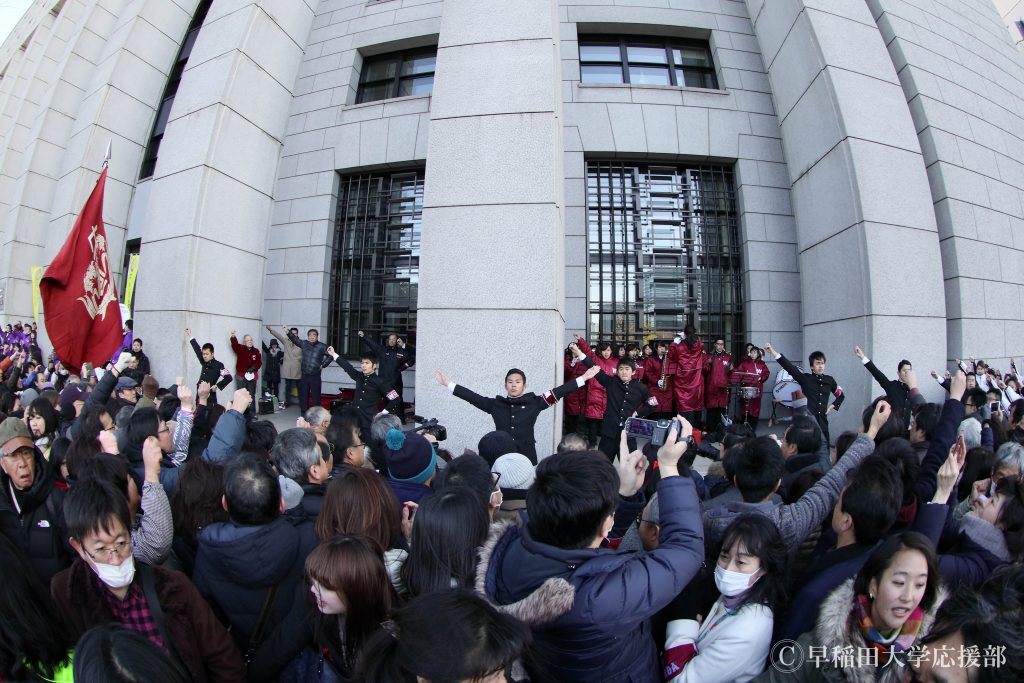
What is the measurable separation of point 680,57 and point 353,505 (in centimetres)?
1102

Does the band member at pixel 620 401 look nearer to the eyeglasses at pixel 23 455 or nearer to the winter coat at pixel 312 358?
the eyeglasses at pixel 23 455

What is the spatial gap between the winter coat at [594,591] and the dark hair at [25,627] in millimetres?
1324

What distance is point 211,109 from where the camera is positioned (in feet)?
25.4

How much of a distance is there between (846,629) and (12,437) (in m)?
3.91

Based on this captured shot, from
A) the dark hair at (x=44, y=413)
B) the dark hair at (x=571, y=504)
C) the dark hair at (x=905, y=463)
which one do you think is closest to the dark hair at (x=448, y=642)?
the dark hair at (x=571, y=504)

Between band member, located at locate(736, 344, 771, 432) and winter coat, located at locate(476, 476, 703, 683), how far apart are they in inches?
272

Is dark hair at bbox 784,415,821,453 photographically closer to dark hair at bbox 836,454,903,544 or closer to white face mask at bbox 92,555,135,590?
dark hair at bbox 836,454,903,544

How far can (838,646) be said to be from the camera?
145cm

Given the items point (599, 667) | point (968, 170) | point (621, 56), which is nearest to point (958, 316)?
point (968, 170)

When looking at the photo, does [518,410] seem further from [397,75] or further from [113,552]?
[397,75]

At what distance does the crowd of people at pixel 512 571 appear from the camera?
1.30m

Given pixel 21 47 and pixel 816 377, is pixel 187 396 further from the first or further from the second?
pixel 21 47

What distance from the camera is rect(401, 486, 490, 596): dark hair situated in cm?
170

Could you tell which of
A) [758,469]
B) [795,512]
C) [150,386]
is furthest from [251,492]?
[150,386]
